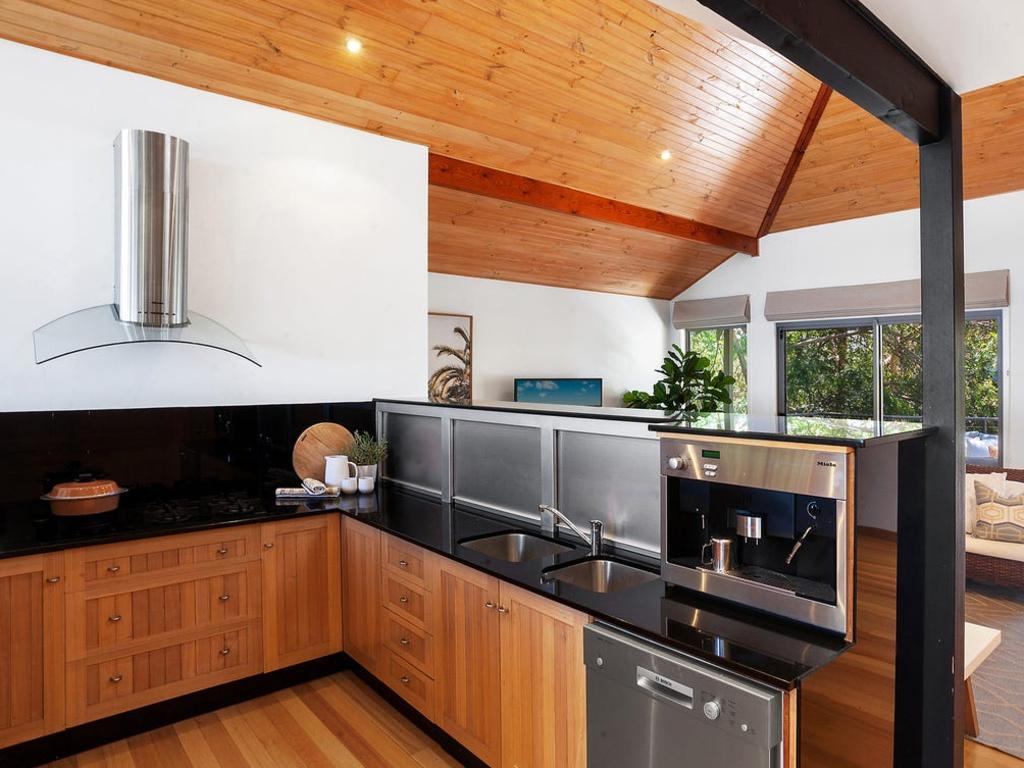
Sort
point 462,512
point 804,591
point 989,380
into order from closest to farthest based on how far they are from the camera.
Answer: point 804,591 < point 462,512 < point 989,380

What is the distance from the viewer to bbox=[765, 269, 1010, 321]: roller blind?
17.5 feet

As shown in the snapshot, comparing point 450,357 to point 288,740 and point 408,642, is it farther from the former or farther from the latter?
point 288,740

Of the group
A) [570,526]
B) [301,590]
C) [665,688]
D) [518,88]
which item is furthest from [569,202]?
[665,688]

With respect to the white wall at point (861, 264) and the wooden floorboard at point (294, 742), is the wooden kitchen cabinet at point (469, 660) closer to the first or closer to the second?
the wooden floorboard at point (294, 742)

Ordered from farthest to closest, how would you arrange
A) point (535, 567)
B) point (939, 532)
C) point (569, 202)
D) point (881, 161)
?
point (881, 161) < point (569, 202) < point (535, 567) < point (939, 532)

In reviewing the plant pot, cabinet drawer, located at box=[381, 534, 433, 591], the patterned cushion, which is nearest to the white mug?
the plant pot

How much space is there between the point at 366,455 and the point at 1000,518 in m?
4.24

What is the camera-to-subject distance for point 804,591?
63.9 inches

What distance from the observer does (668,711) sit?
157 centimetres

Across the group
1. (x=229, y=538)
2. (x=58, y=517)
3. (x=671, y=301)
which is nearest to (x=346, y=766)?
(x=229, y=538)

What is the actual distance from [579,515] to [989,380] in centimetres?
492

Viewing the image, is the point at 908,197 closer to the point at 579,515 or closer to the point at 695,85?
the point at 695,85

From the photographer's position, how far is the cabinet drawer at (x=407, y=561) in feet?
8.13

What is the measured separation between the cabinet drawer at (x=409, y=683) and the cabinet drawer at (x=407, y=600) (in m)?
0.20
